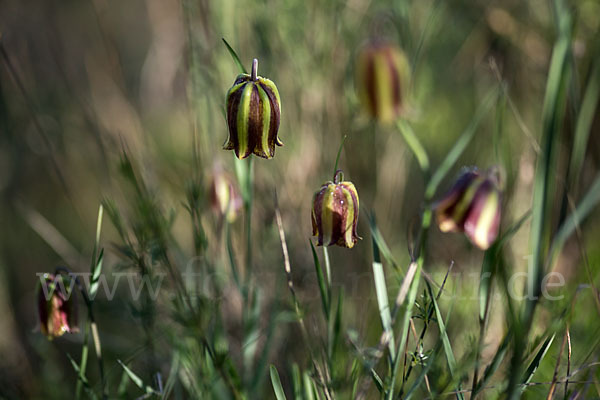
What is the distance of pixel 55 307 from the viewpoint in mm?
948

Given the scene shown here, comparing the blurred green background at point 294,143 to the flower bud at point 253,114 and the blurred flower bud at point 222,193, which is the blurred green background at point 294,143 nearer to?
the blurred flower bud at point 222,193

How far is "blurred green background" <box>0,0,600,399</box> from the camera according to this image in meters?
1.47

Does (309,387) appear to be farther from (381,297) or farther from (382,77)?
(382,77)

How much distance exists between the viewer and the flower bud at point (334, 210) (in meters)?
0.87

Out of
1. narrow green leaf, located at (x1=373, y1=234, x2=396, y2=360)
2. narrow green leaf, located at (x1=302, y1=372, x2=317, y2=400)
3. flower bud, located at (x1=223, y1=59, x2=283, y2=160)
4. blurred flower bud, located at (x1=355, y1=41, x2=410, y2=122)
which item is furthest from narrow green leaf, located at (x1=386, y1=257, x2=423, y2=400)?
blurred flower bud, located at (x1=355, y1=41, x2=410, y2=122)

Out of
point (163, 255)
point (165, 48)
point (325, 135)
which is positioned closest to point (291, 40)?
point (325, 135)

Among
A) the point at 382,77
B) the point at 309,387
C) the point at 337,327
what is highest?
the point at 382,77

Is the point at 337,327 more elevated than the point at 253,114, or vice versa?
the point at 253,114

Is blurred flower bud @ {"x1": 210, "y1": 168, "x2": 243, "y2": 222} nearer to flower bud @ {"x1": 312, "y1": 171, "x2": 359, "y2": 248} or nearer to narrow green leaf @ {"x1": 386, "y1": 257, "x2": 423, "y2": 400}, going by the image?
flower bud @ {"x1": 312, "y1": 171, "x2": 359, "y2": 248}

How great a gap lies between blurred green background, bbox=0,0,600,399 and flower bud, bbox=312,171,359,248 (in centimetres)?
42

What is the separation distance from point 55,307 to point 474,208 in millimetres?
683

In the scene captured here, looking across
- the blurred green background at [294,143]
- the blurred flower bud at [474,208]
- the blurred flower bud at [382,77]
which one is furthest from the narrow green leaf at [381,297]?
the blurred flower bud at [382,77]

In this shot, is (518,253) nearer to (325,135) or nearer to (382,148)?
(382,148)

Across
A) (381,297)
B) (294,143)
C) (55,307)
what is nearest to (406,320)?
(381,297)
